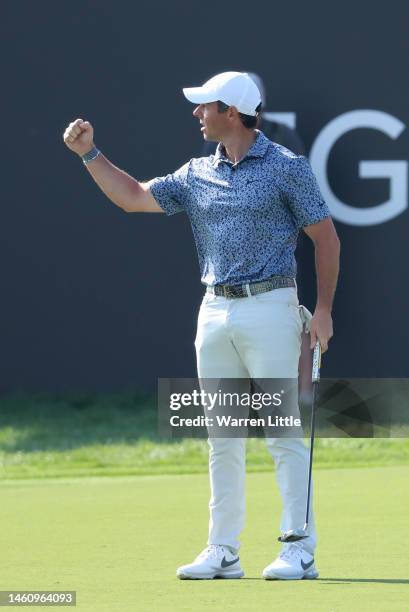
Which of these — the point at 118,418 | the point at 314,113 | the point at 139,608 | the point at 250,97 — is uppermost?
the point at 314,113

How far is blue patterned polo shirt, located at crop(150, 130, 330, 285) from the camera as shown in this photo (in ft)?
14.4

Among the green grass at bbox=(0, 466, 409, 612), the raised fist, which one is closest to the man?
the green grass at bbox=(0, 466, 409, 612)

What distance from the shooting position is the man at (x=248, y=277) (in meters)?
4.39

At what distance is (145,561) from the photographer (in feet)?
15.5

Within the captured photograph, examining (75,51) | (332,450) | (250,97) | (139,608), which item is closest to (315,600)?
(139,608)

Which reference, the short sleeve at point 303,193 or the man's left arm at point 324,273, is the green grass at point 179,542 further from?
the short sleeve at point 303,193

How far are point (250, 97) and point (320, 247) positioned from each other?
0.49 m

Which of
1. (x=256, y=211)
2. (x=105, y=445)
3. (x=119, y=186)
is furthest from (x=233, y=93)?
(x=105, y=445)

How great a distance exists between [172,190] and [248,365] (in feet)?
2.02

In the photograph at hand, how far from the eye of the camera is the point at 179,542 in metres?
5.11

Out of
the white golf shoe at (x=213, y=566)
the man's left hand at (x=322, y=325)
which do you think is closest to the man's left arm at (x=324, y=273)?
the man's left hand at (x=322, y=325)

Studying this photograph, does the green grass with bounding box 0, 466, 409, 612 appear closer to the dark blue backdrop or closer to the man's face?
the man's face

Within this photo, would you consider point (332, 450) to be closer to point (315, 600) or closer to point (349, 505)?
point (349, 505)

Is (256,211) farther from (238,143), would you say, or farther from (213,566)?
(213,566)
